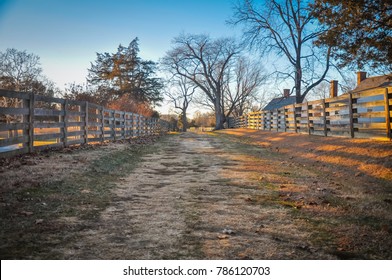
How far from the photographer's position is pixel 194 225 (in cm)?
347

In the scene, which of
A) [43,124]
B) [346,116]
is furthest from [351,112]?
[43,124]

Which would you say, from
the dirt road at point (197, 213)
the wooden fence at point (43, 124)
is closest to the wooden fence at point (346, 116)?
the dirt road at point (197, 213)

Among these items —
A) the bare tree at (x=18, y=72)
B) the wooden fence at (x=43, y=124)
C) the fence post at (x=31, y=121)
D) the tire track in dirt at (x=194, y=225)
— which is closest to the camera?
the tire track in dirt at (x=194, y=225)

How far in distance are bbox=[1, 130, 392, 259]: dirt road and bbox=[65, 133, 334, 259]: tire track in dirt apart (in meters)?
0.01

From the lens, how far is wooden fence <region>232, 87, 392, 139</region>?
27.6 feet

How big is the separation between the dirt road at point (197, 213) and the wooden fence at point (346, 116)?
1804 millimetres

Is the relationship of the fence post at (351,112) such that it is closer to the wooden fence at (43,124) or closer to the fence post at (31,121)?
the wooden fence at (43,124)

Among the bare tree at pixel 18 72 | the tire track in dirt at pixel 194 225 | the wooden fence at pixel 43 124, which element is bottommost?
the tire track in dirt at pixel 194 225

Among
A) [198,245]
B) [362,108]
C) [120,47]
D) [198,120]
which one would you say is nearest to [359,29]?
[362,108]

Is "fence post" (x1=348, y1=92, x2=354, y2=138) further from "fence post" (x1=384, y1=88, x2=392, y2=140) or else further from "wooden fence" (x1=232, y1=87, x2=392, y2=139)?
"fence post" (x1=384, y1=88, x2=392, y2=140)

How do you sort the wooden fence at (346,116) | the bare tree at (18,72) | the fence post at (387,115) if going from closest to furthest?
the fence post at (387,115) < the wooden fence at (346,116) < the bare tree at (18,72)

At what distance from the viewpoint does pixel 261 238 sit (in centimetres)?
307

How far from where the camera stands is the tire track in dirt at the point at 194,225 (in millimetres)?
2707

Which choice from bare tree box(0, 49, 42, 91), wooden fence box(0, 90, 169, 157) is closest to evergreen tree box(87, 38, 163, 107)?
bare tree box(0, 49, 42, 91)
